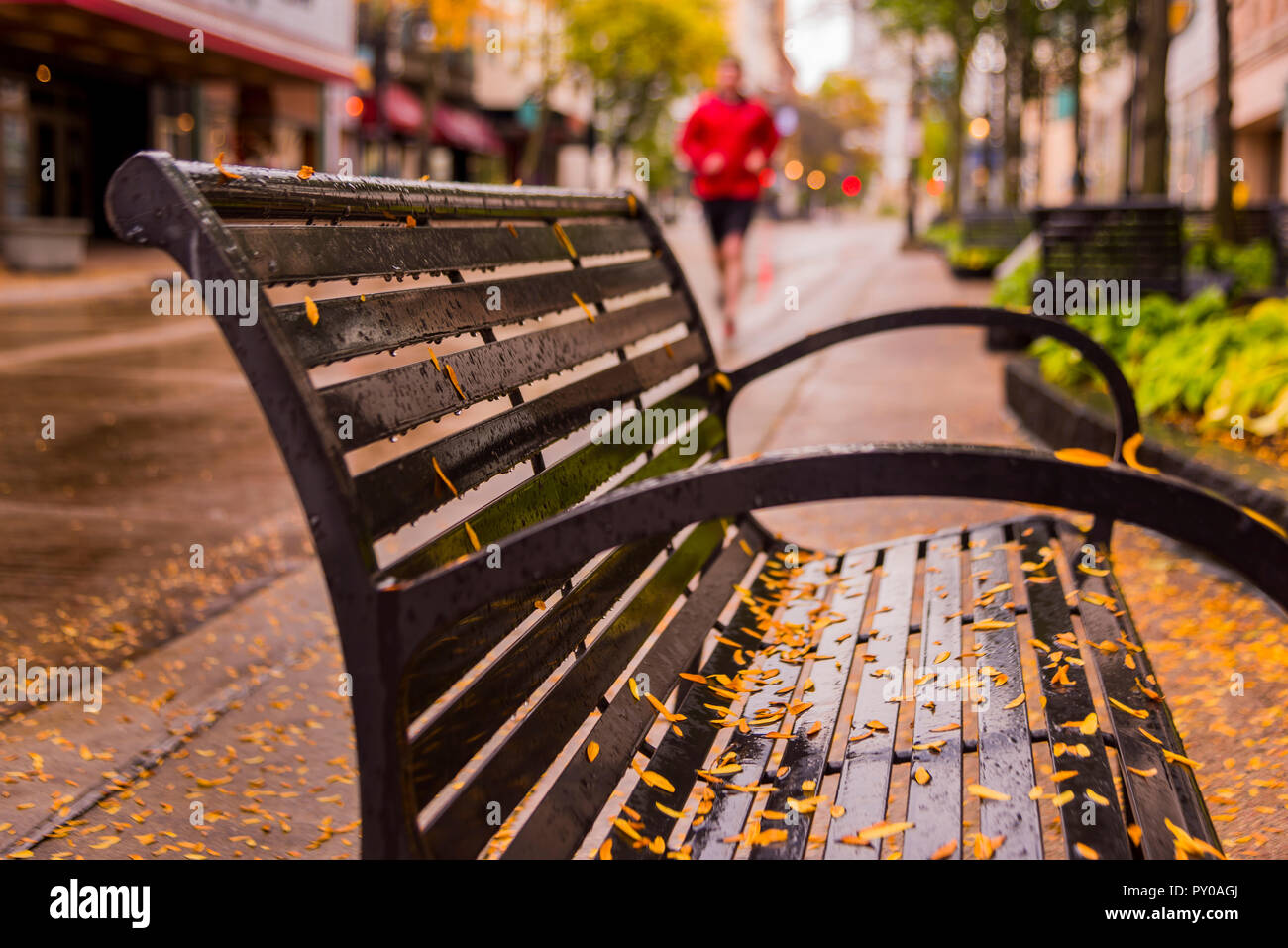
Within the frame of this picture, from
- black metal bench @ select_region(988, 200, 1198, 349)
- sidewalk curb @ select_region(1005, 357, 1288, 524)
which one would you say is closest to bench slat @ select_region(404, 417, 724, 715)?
sidewalk curb @ select_region(1005, 357, 1288, 524)

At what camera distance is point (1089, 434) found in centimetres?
495

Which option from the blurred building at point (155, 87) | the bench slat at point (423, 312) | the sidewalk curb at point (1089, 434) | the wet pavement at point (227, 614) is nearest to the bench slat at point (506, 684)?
the bench slat at point (423, 312)

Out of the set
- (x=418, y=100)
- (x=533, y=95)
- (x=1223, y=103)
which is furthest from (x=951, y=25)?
(x=418, y=100)

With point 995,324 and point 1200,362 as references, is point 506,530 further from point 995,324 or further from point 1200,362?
point 1200,362

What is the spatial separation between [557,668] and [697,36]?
2083 inches

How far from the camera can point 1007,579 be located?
2.62m

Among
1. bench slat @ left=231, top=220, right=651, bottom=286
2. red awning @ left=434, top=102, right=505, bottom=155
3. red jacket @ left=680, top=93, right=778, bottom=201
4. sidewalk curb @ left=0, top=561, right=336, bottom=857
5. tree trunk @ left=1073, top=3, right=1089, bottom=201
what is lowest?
sidewalk curb @ left=0, top=561, right=336, bottom=857

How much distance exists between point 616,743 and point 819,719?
0.33m

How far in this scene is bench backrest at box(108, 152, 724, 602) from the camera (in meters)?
1.40

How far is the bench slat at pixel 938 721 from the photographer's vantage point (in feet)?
5.28

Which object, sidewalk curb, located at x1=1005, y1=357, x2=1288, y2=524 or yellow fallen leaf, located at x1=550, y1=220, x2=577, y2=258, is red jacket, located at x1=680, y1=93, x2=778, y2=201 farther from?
yellow fallen leaf, located at x1=550, y1=220, x2=577, y2=258

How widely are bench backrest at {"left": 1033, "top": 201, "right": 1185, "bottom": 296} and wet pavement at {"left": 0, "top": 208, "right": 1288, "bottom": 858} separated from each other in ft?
3.60
